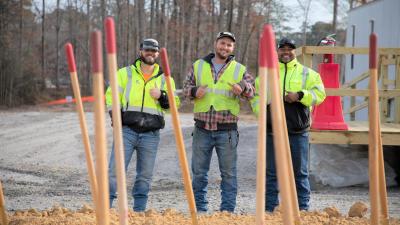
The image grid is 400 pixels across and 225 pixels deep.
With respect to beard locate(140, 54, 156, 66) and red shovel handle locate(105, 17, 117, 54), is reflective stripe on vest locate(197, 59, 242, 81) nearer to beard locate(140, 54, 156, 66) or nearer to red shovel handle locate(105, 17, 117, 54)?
beard locate(140, 54, 156, 66)

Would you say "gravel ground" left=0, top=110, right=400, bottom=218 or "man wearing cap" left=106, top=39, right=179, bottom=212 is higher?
"man wearing cap" left=106, top=39, right=179, bottom=212

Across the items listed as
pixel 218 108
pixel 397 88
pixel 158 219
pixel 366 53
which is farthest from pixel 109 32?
pixel 397 88

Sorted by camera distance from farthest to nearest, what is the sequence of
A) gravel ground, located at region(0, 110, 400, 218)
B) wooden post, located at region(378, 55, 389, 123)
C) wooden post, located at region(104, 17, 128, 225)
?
1. wooden post, located at region(378, 55, 389, 123)
2. gravel ground, located at region(0, 110, 400, 218)
3. wooden post, located at region(104, 17, 128, 225)

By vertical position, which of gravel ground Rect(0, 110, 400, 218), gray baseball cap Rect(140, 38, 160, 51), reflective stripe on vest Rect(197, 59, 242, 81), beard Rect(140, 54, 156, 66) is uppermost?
gray baseball cap Rect(140, 38, 160, 51)

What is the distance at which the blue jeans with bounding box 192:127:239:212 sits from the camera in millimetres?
5348

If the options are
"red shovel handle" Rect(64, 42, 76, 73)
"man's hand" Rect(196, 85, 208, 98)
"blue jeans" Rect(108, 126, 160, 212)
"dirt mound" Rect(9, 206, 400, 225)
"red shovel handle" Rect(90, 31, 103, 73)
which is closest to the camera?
"red shovel handle" Rect(90, 31, 103, 73)

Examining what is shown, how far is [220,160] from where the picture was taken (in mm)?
5391

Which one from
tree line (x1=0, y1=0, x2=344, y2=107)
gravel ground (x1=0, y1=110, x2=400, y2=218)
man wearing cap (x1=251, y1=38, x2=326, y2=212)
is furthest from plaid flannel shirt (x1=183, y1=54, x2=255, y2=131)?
tree line (x1=0, y1=0, x2=344, y2=107)

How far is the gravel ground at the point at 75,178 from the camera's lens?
277 inches

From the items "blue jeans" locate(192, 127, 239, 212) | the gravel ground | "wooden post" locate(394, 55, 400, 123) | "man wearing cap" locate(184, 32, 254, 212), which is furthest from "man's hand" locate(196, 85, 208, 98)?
"wooden post" locate(394, 55, 400, 123)

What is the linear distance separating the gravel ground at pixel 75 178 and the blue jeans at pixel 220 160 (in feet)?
3.60

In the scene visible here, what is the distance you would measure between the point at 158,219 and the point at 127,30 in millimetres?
33805

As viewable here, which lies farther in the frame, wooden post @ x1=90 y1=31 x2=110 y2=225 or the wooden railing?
the wooden railing

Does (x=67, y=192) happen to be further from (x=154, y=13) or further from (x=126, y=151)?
(x=154, y=13)
